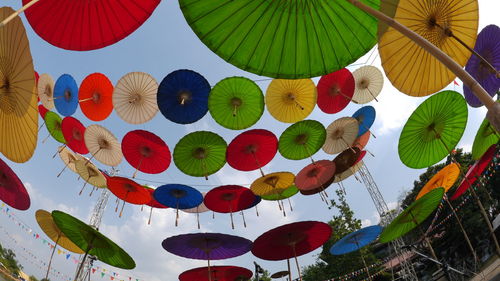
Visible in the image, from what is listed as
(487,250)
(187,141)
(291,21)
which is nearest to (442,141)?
(291,21)

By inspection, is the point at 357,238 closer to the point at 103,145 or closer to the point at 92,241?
the point at 92,241

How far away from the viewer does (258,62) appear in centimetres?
333

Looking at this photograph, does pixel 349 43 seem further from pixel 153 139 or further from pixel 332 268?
A: pixel 332 268

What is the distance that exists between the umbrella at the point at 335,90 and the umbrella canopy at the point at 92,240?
734 centimetres

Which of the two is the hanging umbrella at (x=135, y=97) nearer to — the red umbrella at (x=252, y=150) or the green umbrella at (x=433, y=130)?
the red umbrella at (x=252, y=150)

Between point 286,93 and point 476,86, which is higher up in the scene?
point 286,93

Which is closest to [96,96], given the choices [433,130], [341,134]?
[341,134]

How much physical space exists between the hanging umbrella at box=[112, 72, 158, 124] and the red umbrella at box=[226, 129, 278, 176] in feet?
10.5

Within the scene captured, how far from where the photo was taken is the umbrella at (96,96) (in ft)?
27.9

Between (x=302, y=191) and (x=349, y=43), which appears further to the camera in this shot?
(x=302, y=191)

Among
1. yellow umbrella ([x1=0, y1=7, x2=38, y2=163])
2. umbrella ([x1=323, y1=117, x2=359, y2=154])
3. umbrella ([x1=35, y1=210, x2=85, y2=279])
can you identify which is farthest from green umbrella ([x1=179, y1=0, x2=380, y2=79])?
umbrella ([x1=35, y1=210, x2=85, y2=279])

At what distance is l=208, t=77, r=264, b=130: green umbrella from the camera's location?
24.8 ft

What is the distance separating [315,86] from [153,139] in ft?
17.8

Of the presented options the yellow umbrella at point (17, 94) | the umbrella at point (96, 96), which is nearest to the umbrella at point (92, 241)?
the yellow umbrella at point (17, 94)
